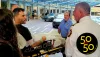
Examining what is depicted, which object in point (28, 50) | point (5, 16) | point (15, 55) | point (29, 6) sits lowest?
point (29, 6)

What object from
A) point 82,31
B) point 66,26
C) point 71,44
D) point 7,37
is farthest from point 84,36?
point 66,26

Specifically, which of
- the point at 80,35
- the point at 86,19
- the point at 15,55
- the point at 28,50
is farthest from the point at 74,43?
the point at 15,55

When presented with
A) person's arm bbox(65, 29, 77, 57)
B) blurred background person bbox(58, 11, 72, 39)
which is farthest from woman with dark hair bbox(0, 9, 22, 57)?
blurred background person bbox(58, 11, 72, 39)

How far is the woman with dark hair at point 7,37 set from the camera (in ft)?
4.77

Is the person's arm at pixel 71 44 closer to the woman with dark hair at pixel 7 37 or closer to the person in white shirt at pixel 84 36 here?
the person in white shirt at pixel 84 36

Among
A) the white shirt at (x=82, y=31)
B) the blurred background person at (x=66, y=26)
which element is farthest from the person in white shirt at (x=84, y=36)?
the blurred background person at (x=66, y=26)

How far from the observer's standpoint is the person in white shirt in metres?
2.57

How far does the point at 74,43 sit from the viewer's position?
8.54 feet

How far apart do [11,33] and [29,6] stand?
31210 millimetres

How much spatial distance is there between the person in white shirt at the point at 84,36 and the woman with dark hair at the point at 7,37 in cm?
116

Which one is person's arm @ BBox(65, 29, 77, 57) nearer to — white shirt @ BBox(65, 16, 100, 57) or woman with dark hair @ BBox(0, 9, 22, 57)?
white shirt @ BBox(65, 16, 100, 57)

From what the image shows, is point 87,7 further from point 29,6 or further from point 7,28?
point 29,6
